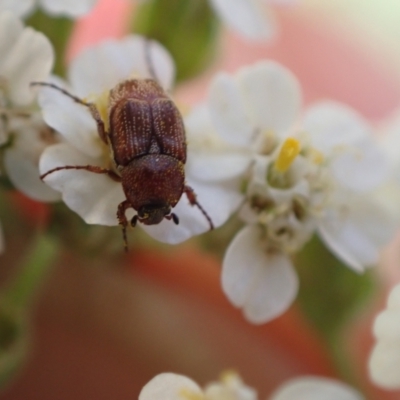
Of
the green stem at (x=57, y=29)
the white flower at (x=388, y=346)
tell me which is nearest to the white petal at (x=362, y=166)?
the white flower at (x=388, y=346)

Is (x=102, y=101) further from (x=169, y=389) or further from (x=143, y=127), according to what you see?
(x=169, y=389)

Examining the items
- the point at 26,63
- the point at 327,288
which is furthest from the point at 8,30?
the point at 327,288

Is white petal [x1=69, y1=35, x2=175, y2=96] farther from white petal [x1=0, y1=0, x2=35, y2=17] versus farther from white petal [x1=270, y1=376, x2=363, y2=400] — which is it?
white petal [x1=270, y1=376, x2=363, y2=400]

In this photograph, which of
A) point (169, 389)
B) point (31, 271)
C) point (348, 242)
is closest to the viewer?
point (169, 389)

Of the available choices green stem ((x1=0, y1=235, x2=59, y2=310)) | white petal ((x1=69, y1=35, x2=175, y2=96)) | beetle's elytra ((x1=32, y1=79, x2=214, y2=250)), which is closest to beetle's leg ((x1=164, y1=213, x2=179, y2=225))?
beetle's elytra ((x1=32, y1=79, x2=214, y2=250))

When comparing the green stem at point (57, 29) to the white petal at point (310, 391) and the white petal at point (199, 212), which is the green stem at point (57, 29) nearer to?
the white petal at point (199, 212)

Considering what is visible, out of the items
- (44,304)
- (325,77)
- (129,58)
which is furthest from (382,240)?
(325,77)
